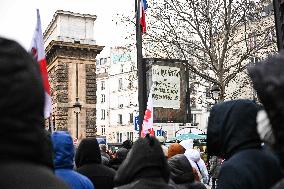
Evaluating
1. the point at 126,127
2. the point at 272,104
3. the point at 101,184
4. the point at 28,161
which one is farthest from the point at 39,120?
the point at 126,127

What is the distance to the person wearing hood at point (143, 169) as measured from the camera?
3.35m

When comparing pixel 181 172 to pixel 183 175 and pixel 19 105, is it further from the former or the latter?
pixel 19 105

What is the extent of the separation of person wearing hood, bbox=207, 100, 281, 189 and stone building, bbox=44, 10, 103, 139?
34.9m

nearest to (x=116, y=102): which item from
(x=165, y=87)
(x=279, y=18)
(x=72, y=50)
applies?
(x=72, y=50)

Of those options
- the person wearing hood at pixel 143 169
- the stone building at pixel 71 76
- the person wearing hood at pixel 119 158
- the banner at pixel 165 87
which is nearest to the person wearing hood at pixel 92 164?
the person wearing hood at pixel 143 169

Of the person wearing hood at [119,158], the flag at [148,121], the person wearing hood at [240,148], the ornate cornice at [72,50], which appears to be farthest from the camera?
the ornate cornice at [72,50]

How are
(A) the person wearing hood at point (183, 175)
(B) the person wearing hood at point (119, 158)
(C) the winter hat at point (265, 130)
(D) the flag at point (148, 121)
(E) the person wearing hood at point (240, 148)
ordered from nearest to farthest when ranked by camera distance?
(C) the winter hat at point (265, 130), (E) the person wearing hood at point (240, 148), (A) the person wearing hood at point (183, 175), (B) the person wearing hood at point (119, 158), (D) the flag at point (148, 121)

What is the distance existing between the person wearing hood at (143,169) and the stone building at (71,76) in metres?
34.4

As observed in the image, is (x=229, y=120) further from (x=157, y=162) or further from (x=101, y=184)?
(x=101, y=184)

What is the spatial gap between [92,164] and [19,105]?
169 inches

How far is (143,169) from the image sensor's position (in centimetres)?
339

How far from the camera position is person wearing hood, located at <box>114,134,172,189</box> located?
3352mm

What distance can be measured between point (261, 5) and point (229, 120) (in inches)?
939

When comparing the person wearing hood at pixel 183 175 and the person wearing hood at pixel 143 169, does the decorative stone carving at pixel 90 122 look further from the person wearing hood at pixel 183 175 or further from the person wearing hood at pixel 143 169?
the person wearing hood at pixel 143 169
